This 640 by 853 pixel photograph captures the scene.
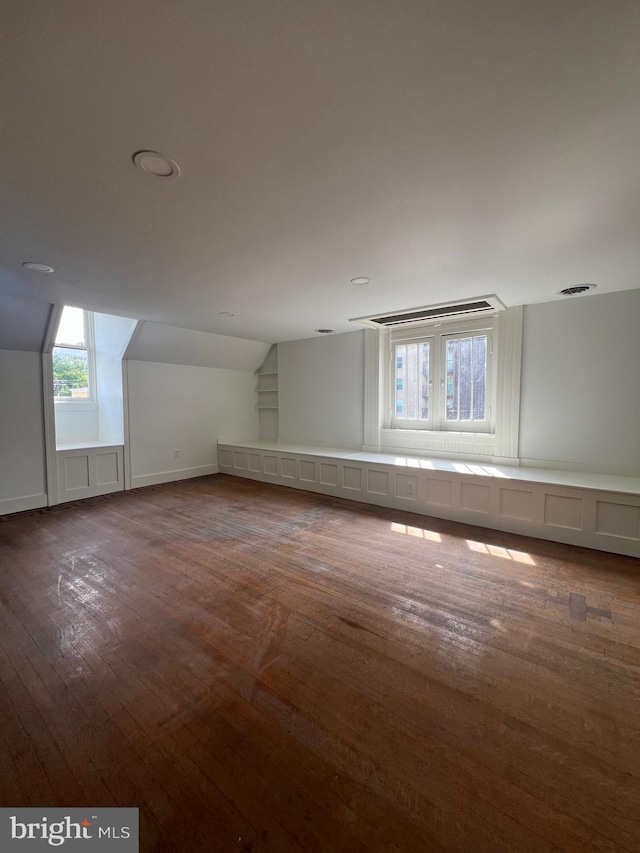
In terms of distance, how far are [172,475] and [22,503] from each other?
1944 millimetres

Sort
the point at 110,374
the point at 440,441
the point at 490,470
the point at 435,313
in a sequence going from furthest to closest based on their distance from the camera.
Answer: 1. the point at 110,374
2. the point at 440,441
3. the point at 435,313
4. the point at 490,470

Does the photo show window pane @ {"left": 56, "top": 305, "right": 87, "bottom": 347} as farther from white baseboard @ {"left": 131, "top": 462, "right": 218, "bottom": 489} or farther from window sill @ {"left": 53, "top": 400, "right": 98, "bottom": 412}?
white baseboard @ {"left": 131, "top": 462, "right": 218, "bottom": 489}

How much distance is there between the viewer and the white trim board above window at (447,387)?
3.92 metres

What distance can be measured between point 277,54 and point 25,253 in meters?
2.42

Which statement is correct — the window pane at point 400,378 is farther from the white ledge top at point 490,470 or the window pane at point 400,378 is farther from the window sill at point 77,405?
the window sill at point 77,405

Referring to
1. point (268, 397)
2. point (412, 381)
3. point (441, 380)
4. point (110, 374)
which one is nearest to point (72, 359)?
point (110, 374)

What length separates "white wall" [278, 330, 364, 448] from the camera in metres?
5.22

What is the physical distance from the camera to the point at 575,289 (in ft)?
10.6

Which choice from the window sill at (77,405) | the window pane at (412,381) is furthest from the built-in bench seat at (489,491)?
the window sill at (77,405)

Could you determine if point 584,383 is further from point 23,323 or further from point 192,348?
point 23,323

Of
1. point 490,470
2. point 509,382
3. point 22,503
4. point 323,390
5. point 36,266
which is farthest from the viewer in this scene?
point 323,390

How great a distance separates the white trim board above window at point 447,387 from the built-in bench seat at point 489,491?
12.3 inches

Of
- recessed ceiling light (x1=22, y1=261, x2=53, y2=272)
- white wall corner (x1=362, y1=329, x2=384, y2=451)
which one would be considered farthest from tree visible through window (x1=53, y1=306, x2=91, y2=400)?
white wall corner (x1=362, y1=329, x2=384, y2=451)

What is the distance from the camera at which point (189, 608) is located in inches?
86.7
